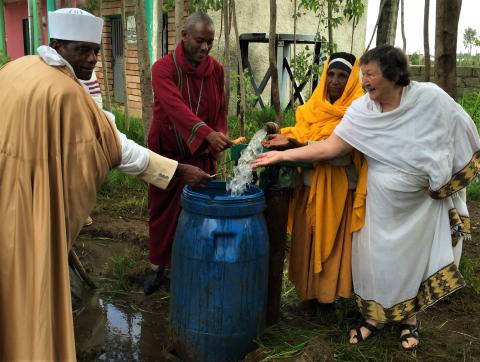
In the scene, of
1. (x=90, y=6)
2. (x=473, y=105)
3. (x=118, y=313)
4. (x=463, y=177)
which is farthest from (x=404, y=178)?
(x=473, y=105)

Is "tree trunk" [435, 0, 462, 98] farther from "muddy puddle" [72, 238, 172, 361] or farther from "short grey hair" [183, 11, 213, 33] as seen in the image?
"muddy puddle" [72, 238, 172, 361]

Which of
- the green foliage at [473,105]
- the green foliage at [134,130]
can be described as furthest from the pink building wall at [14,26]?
the green foliage at [473,105]

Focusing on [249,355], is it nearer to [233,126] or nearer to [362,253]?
[362,253]

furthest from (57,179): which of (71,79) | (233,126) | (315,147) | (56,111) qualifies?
(233,126)

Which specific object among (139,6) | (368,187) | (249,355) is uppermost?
(139,6)

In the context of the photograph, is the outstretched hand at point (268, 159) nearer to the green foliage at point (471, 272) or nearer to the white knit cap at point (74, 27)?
the white knit cap at point (74, 27)

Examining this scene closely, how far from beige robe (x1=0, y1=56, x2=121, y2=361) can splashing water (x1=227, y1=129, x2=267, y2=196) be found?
900 mm

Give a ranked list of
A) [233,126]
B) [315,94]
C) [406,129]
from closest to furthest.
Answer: [406,129], [315,94], [233,126]

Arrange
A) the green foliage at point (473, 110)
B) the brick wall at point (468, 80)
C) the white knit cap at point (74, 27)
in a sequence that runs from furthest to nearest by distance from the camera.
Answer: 1. the brick wall at point (468, 80)
2. the green foliage at point (473, 110)
3. the white knit cap at point (74, 27)

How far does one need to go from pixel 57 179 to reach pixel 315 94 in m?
1.53

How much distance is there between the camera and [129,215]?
16.8ft

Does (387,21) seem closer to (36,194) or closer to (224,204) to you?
(224,204)

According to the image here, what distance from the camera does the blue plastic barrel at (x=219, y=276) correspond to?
2.53 m

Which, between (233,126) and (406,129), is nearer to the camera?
(406,129)
